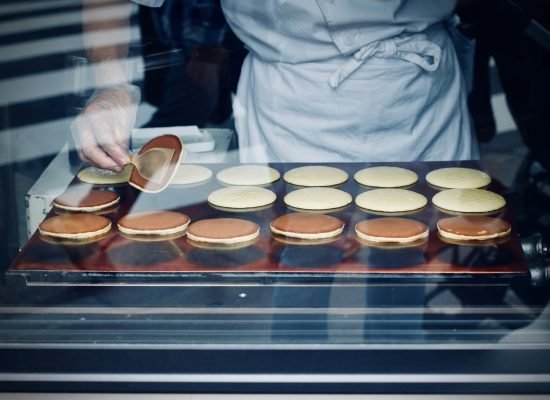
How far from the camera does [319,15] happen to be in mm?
1752

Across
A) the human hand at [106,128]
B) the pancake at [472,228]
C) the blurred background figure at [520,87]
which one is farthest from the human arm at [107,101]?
the blurred background figure at [520,87]

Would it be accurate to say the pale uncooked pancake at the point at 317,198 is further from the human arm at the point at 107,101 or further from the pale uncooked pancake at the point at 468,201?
the human arm at the point at 107,101

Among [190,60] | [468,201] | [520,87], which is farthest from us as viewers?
[520,87]

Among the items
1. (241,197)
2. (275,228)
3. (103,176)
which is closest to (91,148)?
(103,176)

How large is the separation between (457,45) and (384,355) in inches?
46.3

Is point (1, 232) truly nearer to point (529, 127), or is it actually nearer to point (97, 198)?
point (97, 198)

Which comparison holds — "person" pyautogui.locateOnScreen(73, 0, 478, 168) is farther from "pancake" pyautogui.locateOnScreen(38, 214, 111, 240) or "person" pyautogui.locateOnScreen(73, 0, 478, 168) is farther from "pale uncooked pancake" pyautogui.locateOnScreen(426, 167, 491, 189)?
"pancake" pyautogui.locateOnScreen(38, 214, 111, 240)

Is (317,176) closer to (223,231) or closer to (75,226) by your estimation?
(223,231)

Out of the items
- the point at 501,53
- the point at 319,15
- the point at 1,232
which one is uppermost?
the point at 319,15

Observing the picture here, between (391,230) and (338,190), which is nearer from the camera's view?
(391,230)

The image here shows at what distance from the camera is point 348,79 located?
5.94ft

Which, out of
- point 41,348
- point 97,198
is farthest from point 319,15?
A: point 41,348

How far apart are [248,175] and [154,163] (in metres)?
0.24

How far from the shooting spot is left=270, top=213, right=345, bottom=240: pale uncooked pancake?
4.85ft
